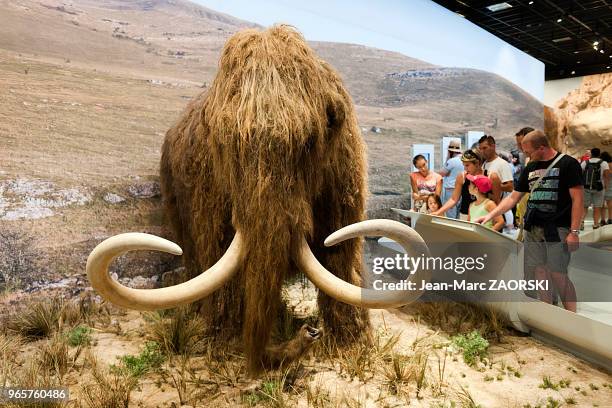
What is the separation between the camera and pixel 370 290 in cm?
171

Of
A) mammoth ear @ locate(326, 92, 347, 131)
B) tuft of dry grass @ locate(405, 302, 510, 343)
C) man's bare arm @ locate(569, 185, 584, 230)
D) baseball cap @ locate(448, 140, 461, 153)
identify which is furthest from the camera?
baseball cap @ locate(448, 140, 461, 153)

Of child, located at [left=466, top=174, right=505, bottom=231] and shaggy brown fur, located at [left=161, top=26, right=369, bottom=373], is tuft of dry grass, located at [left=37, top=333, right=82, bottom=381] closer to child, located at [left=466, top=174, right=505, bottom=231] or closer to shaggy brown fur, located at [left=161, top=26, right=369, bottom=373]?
shaggy brown fur, located at [left=161, top=26, right=369, bottom=373]

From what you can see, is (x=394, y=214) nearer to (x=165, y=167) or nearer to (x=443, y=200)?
(x=443, y=200)

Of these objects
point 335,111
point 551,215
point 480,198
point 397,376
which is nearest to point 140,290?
point 335,111

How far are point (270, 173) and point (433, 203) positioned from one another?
2599mm

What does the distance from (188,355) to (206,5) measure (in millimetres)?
3117

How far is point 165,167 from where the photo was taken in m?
3.28

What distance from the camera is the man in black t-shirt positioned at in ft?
7.26

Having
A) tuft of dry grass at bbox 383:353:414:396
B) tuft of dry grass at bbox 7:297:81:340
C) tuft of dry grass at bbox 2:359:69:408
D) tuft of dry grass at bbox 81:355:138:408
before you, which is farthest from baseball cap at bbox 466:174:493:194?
tuft of dry grass at bbox 7:297:81:340

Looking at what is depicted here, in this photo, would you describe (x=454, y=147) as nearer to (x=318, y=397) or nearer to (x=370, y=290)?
(x=370, y=290)

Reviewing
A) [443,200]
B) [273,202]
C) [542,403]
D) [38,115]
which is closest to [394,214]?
[443,200]

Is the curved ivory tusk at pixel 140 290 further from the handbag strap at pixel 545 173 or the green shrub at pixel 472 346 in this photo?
the handbag strap at pixel 545 173

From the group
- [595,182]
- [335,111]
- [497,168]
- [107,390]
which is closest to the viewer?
[107,390]

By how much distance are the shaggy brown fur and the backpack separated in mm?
1294
